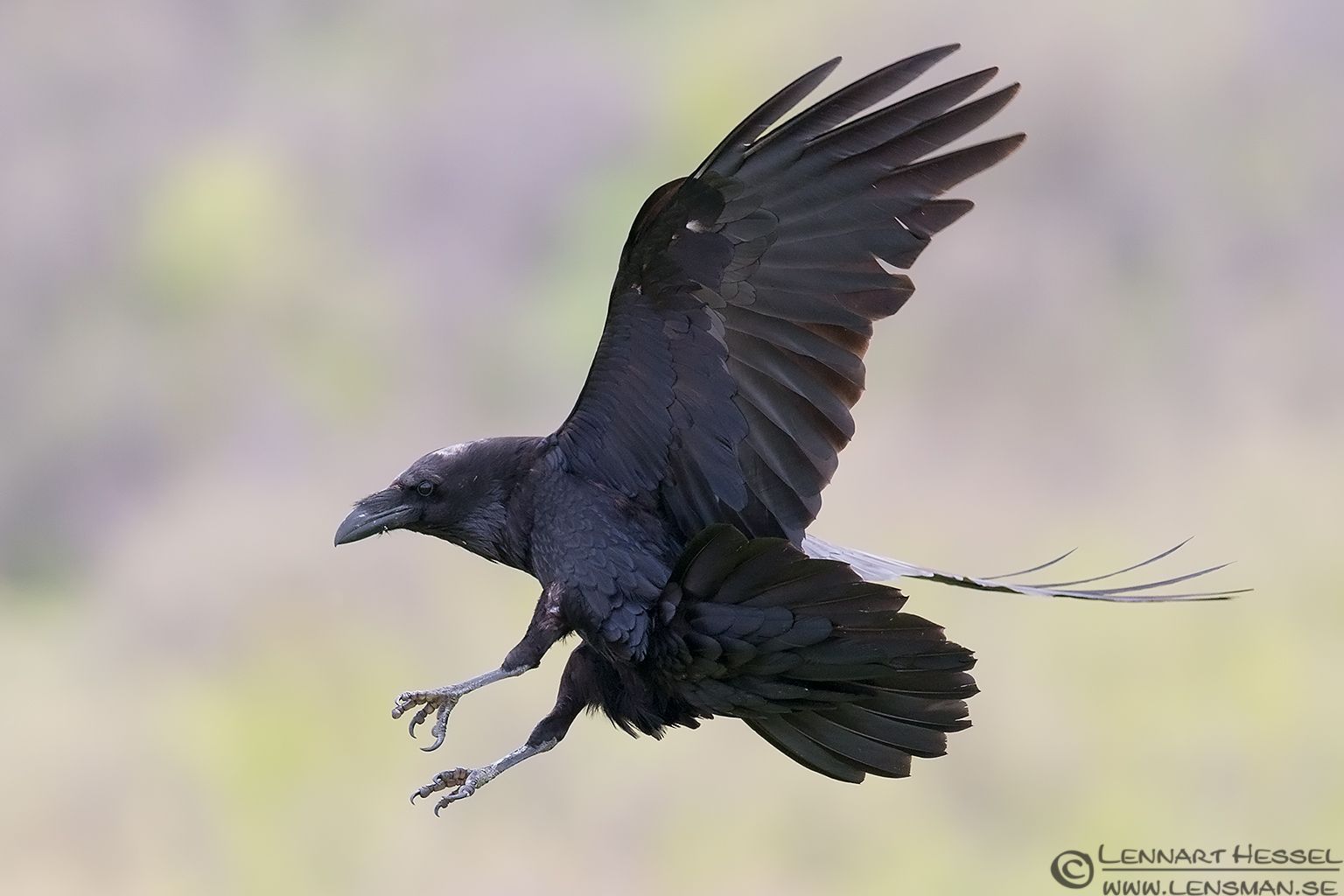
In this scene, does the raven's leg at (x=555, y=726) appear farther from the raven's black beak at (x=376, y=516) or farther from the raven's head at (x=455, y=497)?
the raven's black beak at (x=376, y=516)

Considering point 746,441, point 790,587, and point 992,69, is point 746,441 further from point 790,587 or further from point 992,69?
point 992,69

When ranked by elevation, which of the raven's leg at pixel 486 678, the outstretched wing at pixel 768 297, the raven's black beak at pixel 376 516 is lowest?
the raven's leg at pixel 486 678

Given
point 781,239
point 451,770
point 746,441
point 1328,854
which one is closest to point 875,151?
point 781,239

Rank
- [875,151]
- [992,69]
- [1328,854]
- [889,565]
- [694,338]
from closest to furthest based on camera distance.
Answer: [992,69] → [875,151] → [694,338] → [889,565] → [1328,854]

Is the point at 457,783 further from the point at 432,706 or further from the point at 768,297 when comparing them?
the point at 768,297

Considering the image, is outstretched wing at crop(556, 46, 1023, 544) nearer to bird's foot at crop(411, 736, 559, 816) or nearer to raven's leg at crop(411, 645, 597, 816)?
raven's leg at crop(411, 645, 597, 816)

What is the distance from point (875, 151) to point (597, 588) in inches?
38.8

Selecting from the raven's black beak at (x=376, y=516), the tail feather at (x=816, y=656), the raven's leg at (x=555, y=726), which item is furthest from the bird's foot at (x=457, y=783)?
the raven's black beak at (x=376, y=516)

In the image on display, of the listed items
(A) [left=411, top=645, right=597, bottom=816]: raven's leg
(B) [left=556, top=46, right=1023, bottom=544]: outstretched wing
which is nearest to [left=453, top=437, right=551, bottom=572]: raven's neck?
(B) [left=556, top=46, right=1023, bottom=544]: outstretched wing

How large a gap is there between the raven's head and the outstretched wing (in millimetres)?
170

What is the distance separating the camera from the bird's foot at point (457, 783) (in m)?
2.87

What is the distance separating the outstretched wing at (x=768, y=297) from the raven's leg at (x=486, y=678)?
1.04 ft

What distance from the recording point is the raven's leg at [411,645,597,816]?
2945 mm

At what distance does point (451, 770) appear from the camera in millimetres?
2973
